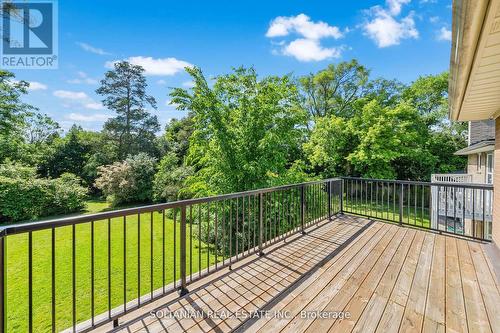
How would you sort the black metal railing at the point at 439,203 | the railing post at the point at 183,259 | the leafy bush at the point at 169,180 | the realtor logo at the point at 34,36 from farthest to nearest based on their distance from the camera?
1. the leafy bush at the point at 169,180
2. the realtor logo at the point at 34,36
3. the black metal railing at the point at 439,203
4. the railing post at the point at 183,259

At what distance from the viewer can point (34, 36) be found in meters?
6.77

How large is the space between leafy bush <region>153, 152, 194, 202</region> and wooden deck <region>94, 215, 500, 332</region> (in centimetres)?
933

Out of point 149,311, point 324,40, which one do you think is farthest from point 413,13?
point 149,311

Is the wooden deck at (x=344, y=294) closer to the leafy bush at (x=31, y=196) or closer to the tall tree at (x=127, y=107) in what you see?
the leafy bush at (x=31, y=196)

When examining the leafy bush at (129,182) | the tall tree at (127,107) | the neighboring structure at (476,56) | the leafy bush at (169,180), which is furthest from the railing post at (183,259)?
the tall tree at (127,107)

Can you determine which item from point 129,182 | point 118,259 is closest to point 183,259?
point 118,259

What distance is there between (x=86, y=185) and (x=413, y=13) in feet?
73.8

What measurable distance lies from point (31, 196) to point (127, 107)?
11.4 meters

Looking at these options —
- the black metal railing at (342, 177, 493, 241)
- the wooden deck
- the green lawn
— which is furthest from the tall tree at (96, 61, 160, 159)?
the wooden deck

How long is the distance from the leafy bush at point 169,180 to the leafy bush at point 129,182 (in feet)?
3.45

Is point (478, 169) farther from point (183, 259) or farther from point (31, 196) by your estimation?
point (31, 196)

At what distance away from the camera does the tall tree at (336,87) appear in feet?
55.7

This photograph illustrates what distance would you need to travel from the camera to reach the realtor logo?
6355 millimetres

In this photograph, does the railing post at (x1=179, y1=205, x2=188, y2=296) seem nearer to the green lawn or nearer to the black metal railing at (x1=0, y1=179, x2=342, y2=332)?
the black metal railing at (x1=0, y1=179, x2=342, y2=332)
